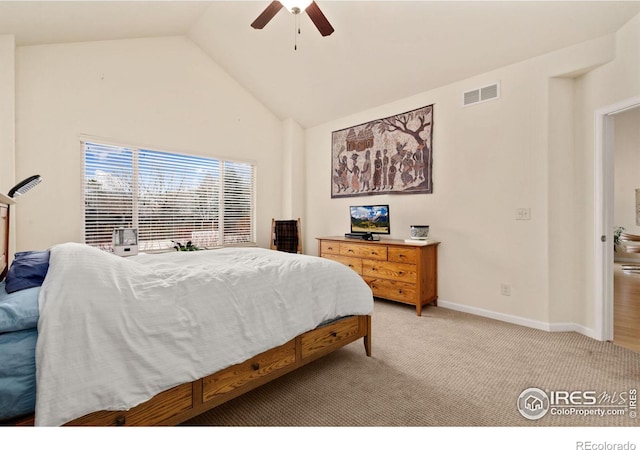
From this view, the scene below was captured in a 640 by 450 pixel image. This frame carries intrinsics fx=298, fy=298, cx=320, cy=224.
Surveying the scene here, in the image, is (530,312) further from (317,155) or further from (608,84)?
(317,155)

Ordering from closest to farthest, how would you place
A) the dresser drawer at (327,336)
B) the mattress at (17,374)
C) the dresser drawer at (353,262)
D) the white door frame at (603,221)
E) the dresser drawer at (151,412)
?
the mattress at (17,374) → the dresser drawer at (151,412) → the dresser drawer at (327,336) → the white door frame at (603,221) → the dresser drawer at (353,262)

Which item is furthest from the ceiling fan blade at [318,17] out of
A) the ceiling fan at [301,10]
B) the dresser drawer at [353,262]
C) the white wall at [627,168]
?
the white wall at [627,168]

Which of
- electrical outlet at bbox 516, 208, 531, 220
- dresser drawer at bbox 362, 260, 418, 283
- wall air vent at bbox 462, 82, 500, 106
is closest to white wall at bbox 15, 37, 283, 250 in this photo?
dresser drawer at bbox 362, 260, 418, 283

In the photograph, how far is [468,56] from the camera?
3121 millimetres

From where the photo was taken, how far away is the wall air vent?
10.5 feet

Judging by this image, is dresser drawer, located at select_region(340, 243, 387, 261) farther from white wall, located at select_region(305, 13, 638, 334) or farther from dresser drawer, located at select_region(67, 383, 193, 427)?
dresser drawer, located at select_region(67, 383, 193, 427)

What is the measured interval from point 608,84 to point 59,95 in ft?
17.5

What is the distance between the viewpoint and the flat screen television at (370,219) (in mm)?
4023

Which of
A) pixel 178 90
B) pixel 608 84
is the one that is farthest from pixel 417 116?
pixel 178 90

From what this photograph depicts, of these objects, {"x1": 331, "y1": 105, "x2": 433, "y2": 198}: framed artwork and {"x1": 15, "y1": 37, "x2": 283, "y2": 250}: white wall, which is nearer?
{"x1": 15, "y1": 37, "x2": 283, "y2": 250}: white wall

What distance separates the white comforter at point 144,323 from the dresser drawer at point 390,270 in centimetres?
172

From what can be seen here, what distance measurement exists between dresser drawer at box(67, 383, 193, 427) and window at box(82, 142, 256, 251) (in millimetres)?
3022

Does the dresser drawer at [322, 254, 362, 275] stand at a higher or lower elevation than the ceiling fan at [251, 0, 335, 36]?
lower

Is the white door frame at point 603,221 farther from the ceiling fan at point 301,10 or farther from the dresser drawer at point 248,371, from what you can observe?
the dresser drawer at point 248,371
